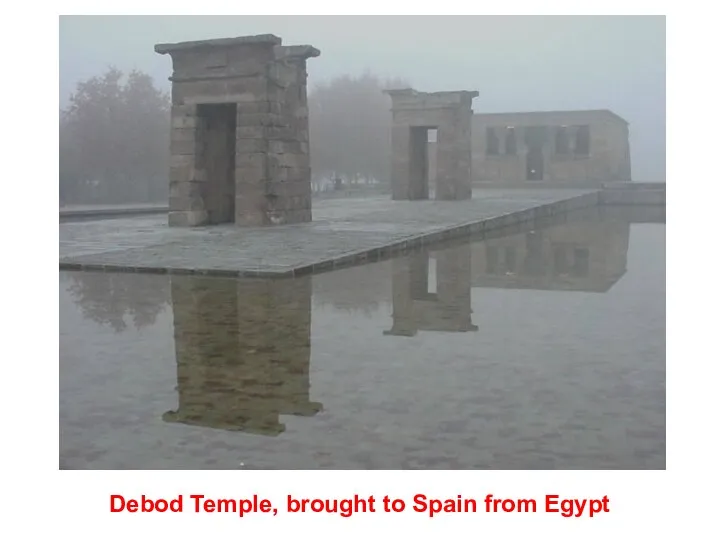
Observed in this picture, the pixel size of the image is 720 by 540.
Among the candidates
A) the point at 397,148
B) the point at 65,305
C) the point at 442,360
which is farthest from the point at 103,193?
the point at 442,360

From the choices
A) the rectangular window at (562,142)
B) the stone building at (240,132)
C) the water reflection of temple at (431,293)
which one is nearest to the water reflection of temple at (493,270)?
the water reflection of temple at (431,293)

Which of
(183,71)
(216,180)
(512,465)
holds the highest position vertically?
(183,71)

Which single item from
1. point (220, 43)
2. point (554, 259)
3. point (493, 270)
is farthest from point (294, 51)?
point (493, 270)

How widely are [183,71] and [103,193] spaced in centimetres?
2164

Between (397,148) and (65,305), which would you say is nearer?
(65,305)

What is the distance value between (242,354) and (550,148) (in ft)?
136

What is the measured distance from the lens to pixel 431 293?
8.27 metres

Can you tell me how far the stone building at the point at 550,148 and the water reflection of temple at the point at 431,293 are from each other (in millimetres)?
32749

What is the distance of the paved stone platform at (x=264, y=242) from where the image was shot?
959cm

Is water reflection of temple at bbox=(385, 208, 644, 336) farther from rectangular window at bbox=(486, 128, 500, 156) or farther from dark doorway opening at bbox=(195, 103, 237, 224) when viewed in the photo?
rectangular window at bbox=(486, 128, 500, 156)

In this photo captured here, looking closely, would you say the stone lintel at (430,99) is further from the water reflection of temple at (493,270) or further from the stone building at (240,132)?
the stone building at (240,132)

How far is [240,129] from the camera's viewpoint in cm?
1557

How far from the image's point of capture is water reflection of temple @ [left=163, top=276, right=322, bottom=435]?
14.3ft

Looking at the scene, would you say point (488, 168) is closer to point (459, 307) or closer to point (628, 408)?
point (459, 307)
